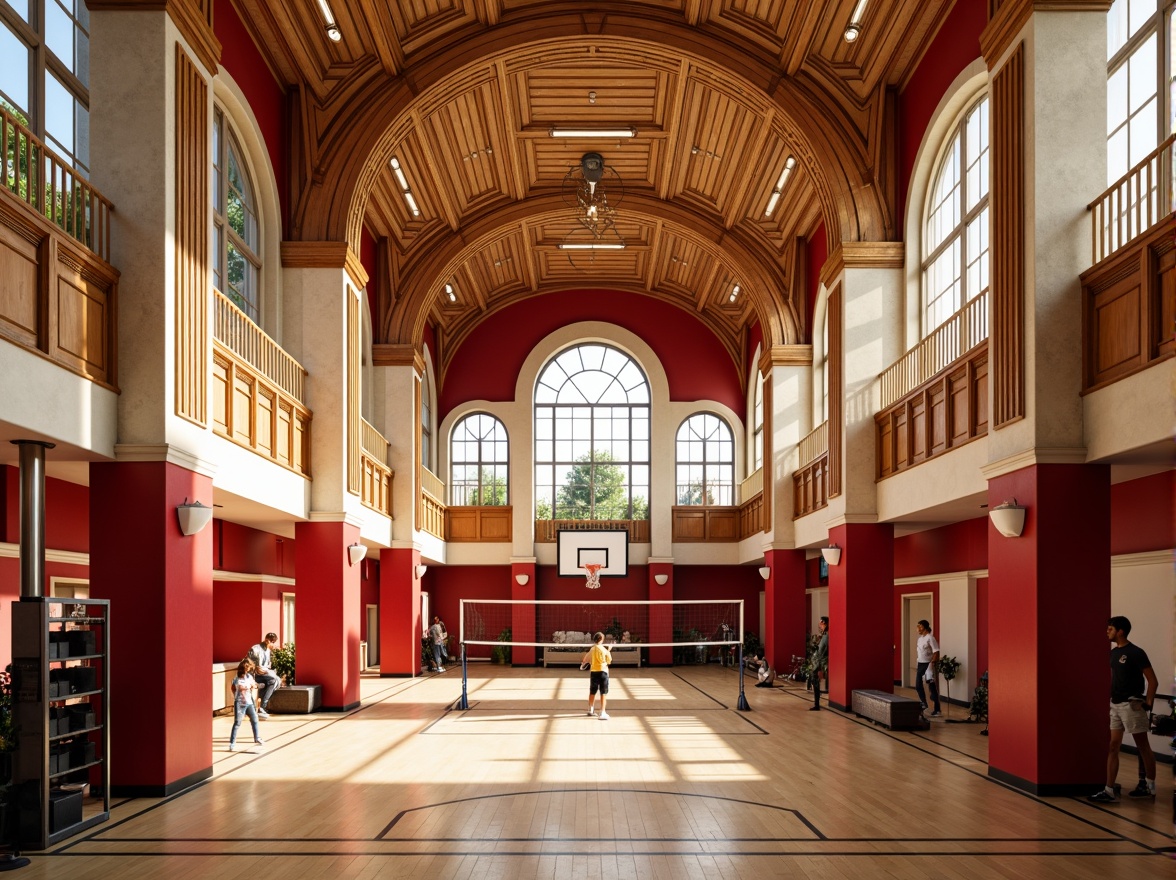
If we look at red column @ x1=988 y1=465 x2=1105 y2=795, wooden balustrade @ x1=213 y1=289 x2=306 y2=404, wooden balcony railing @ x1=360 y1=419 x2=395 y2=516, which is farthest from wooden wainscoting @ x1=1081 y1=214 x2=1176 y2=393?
wooden balcony railing @ x1=360 y1=419 x2=395 y2=516

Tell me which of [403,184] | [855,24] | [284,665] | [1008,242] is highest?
[855,24]

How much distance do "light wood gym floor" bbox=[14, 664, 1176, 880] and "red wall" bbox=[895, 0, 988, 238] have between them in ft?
28.0

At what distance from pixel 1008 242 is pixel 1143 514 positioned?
11.7 feet

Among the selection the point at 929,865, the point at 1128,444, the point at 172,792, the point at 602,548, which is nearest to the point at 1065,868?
the point at 929,865

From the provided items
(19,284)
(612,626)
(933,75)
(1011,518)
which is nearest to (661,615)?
(612,626)

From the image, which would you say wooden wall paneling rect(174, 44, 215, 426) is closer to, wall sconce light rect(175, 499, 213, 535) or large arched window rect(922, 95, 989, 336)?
wall sconce light rect(175, 499, 213, 535)

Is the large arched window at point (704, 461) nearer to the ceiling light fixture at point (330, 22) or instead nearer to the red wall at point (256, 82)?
the red wall at point (256, 82)

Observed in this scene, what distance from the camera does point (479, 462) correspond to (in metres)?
32.5

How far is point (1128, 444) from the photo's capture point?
931 centimetres

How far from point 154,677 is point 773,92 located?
12541 mm

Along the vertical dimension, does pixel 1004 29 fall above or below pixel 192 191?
above

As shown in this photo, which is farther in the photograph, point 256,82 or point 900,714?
point 256,82

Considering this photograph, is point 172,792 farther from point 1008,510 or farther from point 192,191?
point 1008,510

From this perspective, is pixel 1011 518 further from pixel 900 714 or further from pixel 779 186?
pixel 779 186
